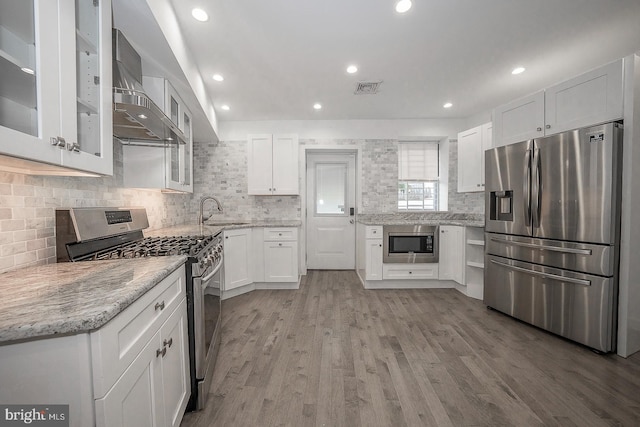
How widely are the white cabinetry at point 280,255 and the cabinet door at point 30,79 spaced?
2.77 m

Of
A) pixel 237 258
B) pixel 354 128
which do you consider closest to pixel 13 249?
pixel 237 258

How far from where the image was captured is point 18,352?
643mm

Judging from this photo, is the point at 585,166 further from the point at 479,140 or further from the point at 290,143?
the point at 290,143

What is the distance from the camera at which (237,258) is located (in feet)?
11.1

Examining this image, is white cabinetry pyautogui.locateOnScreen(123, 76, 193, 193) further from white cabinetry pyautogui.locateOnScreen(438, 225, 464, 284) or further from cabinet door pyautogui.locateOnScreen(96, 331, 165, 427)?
white cabinetry pyautogui.locateOnScreen(438, 225, 464, 284)

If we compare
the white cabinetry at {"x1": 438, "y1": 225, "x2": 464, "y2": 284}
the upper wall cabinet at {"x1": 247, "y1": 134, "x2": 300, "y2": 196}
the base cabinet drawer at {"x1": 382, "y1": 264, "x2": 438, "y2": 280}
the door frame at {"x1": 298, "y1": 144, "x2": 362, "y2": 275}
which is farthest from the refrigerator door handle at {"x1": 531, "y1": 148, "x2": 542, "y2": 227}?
the upper wall cabinet at {"x1": 247, "y1": 134, "x2": 300, "y2": 196}

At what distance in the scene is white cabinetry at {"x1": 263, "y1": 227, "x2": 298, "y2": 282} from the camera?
3635 mm

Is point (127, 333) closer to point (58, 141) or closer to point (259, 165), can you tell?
point (58, 141)

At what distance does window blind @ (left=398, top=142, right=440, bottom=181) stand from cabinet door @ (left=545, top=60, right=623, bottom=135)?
6.97 feet

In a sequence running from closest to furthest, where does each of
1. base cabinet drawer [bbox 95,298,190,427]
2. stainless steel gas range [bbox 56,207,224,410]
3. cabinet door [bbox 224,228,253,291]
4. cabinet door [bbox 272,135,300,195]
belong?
base cabinet drawer [bbox 95,298,190,427], stainless steel gas range [bbox 56,207,224,410], cabinet door [bbox 224,228,253,291], cabinet door [bbox 272,135,300,195]

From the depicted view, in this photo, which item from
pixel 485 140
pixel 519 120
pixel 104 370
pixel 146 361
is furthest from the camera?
pixel 485 140

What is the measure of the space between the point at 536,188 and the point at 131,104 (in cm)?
317

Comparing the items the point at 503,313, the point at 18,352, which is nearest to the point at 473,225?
the point at 503,313

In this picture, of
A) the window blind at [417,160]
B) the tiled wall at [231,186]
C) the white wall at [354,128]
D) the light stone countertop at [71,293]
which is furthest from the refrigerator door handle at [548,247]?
the light stone countertop at [71,293]
